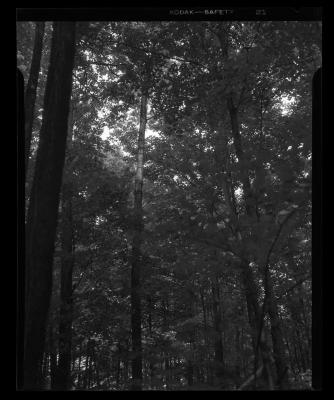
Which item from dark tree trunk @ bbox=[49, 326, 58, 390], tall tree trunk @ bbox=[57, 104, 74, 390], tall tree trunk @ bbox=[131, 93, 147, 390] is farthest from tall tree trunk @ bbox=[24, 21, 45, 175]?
dark tree trunk @ bbox=[49, 326, 58, 390]

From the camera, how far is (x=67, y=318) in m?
7.48

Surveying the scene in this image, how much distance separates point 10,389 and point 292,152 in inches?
86.1

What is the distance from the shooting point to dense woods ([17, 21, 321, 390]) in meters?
2.65

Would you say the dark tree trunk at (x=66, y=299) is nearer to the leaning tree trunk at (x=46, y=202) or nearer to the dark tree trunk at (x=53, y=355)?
the dark tree trunk at (x=53, y=355)

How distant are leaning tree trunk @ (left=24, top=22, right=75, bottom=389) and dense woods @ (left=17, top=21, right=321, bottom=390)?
0.04 feet

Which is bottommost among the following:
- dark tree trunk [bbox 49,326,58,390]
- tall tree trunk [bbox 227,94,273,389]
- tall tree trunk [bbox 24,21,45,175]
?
dark tree trunk [bbox 49,326,58,390]

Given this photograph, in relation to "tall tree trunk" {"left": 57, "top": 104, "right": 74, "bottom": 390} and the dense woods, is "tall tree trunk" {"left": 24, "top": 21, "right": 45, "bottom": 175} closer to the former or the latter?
the dense woods

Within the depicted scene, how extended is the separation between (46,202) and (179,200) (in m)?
1.27

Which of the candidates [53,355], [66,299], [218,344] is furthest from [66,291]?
[218,344]

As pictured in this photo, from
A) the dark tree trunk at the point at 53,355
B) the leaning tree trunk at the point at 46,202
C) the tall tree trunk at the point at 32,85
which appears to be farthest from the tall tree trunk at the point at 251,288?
the dark tree trunk at the point at 53,355
